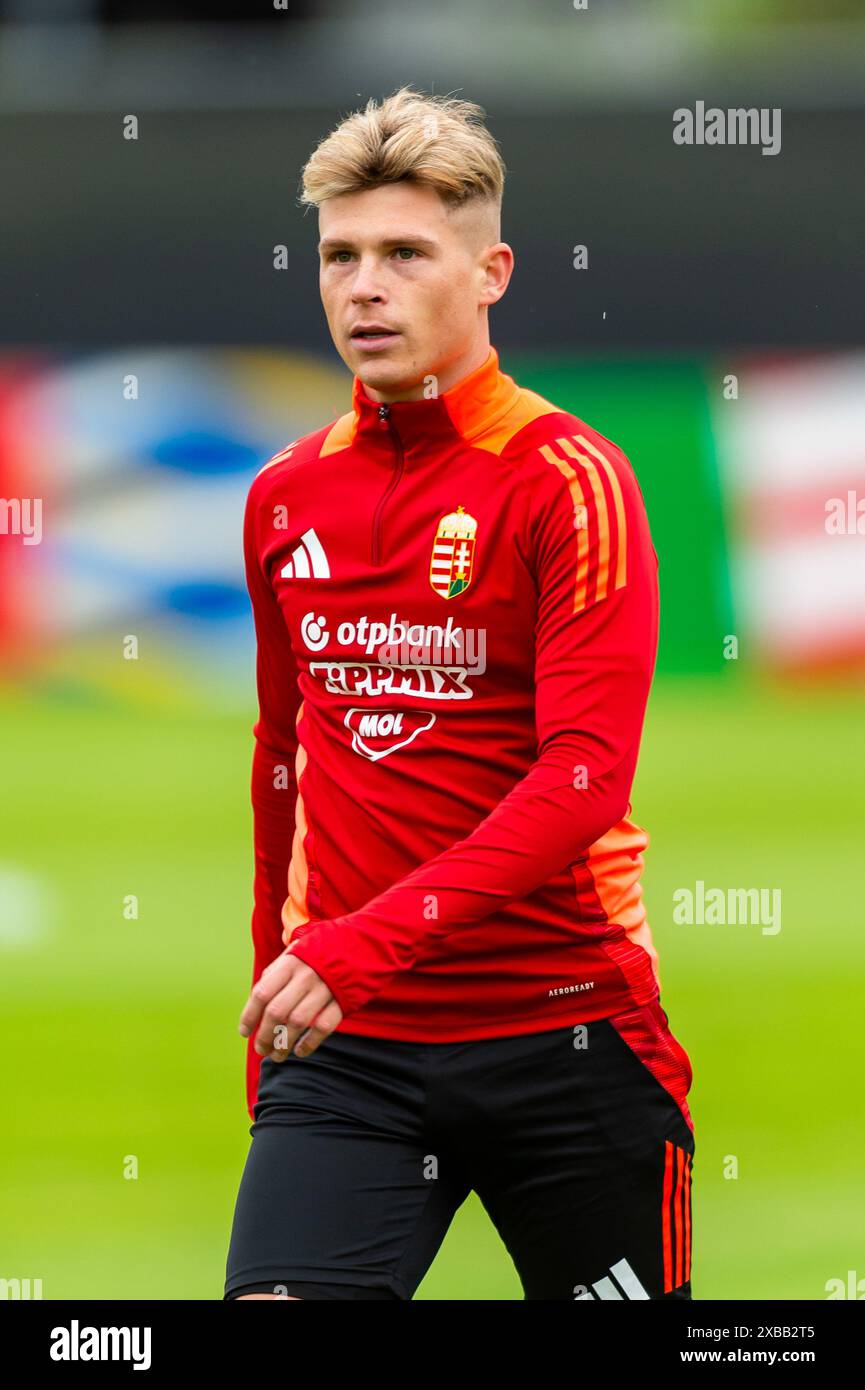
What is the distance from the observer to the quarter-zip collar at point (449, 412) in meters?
2.71

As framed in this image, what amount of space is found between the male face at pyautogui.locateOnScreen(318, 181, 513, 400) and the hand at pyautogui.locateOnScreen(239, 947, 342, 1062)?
32.2 inches

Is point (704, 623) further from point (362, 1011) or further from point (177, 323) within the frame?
point (362, 1011)

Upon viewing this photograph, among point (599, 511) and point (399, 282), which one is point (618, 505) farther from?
point (399, 282)

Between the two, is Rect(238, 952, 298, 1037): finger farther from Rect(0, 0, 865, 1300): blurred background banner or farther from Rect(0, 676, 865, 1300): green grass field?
Rect(0, 0, 865, 1300): blurred background banner

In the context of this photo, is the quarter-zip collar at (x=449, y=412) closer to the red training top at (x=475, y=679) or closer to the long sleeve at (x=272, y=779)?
the red training top at (x=475, y=679)

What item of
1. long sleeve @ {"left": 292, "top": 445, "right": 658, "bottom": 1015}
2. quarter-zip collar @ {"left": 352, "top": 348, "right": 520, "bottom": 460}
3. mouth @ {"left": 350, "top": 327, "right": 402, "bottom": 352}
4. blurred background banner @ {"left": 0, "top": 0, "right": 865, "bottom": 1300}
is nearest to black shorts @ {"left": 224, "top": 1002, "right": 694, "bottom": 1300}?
long sleeve @ {"left": 292, "top": 445, "right": 658, "bottom": 1015}

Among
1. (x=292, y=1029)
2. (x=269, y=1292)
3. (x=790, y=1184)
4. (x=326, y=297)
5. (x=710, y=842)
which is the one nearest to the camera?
(x=292, y=1029)

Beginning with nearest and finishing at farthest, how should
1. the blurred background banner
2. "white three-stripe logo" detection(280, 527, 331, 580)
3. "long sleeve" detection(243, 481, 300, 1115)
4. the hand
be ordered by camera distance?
the hand
"white three-stripe logo" detection(280, 527, 331, 580)
"long sleeve" detection(243, 481, 300, 1115)
the blurred background banner

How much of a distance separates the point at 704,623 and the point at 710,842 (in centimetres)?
215

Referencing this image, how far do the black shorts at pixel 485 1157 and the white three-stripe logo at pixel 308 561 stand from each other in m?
0.62

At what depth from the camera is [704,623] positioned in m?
11.9

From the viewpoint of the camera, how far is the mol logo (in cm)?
268
